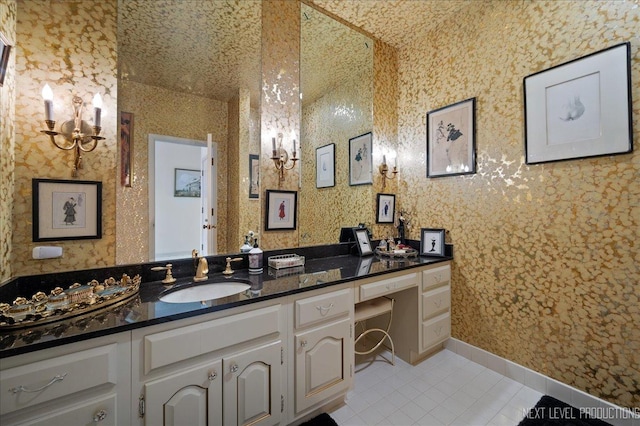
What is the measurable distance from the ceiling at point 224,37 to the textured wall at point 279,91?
8cm

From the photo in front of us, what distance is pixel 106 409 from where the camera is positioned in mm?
914

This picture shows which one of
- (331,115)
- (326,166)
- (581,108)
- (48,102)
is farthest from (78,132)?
(581,108)

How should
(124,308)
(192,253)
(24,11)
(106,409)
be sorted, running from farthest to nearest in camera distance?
(192,253) < (24,11) < (124,308) < (106,409)

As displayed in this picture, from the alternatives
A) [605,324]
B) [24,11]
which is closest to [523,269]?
[605,324]

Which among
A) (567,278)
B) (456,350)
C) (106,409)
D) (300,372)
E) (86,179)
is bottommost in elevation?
(456,350)

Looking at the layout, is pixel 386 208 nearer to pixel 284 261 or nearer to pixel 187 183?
pixel 284 261

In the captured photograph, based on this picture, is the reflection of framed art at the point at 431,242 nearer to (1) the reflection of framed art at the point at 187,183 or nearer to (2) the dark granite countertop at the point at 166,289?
(2) the dark granite countertop at the point at 166,289

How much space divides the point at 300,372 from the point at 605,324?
1797 mm

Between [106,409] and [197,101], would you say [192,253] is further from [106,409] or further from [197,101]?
[197,101]

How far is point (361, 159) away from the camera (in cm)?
250

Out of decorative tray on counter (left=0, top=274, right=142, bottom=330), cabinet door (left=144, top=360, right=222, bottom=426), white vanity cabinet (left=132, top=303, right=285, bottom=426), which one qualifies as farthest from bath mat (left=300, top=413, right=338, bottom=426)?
decorative tray on counter (left=0, top=274, right=142, bottom=330)

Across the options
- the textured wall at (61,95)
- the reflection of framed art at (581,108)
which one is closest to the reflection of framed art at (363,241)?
the reflection of framed art at (581,108)

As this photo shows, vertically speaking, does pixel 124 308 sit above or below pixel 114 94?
below

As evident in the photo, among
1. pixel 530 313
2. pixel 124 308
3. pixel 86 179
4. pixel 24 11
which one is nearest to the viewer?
pixel 124 308
